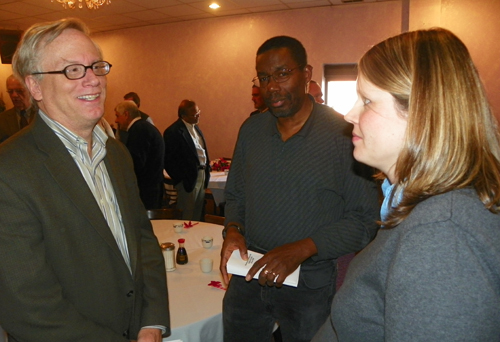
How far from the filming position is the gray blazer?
1.06 m

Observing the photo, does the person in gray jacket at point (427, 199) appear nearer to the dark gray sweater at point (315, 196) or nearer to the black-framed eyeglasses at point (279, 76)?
the dark gray sweater at point (315, 196)

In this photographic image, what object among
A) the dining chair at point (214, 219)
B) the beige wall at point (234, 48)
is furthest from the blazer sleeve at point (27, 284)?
the beige wall at point (234, 48)

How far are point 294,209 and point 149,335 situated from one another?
0.75 m

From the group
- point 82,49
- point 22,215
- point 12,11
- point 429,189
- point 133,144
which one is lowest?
point 133,144

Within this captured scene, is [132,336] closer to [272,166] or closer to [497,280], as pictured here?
[272,166]

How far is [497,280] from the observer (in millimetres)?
630

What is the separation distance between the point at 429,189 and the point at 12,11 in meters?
7.58

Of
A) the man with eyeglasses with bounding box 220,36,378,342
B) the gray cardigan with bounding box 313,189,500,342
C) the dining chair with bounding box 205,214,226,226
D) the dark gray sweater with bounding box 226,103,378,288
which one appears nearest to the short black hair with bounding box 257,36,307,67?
the man with eyeglasses with bounding box 220,36,378,342

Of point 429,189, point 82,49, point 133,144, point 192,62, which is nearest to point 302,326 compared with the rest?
point 429,189

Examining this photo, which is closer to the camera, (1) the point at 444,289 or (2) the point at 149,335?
(1) the point at 444,289

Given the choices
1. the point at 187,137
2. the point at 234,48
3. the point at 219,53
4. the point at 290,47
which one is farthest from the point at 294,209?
the point at 219,53

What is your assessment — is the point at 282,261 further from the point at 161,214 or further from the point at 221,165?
the point at 221,165

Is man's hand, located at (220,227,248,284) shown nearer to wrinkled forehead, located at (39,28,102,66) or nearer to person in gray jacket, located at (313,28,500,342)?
person in gray jacket, located at (313,28,500,342)

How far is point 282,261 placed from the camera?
140 cm
